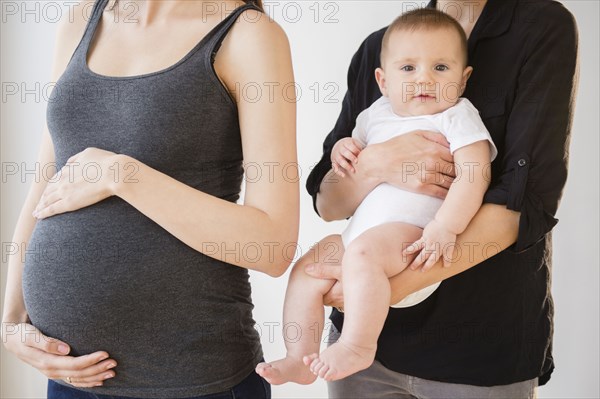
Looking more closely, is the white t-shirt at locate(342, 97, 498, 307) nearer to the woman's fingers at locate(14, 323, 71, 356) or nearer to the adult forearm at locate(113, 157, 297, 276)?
the adult forearm at locate(113, 157, 297, 276)

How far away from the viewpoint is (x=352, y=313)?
4.16 ft

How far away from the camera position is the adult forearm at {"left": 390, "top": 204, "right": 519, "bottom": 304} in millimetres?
1294

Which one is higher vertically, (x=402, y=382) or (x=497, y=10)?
(x=497, y=10)

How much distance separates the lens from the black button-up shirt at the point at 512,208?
130 centimetres

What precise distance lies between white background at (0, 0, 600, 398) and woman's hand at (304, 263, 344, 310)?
128 centimetres

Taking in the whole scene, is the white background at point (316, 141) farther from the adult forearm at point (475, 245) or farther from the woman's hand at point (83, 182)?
the woman's hand at point (83, 182)

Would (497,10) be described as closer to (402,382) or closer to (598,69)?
(402,382)

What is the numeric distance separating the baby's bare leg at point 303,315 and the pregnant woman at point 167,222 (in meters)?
0.10

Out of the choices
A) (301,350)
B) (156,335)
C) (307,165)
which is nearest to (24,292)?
(156,335)

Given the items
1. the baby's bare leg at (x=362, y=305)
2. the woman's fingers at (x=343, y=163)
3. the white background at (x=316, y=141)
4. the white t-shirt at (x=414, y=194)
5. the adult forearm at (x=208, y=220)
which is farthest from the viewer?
the white background at (x=316, y=141)

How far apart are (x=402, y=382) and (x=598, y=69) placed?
5.01 ft

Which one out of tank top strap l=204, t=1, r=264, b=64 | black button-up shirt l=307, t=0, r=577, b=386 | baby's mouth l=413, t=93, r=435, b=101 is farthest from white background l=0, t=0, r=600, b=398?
tank top strap l=204, t=1, r=264, b=64

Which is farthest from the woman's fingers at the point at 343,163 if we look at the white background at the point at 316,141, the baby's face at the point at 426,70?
the white background at the point at 316,141

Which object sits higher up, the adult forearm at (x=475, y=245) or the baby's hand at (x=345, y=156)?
the baby's hand at (x=345, y=156)
